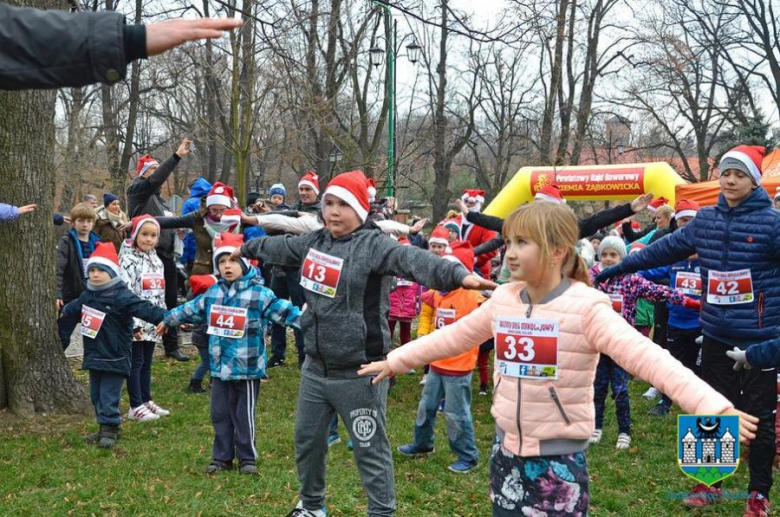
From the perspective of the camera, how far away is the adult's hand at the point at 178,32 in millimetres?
1835

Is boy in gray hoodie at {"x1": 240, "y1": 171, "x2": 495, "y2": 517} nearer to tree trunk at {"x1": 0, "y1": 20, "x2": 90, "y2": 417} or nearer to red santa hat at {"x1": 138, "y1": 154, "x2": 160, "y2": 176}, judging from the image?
tree trunk at {"x1": 0, "y1": 20, "x2": 90, "y2": 417}

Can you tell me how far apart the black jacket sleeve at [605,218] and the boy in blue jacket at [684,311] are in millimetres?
1467

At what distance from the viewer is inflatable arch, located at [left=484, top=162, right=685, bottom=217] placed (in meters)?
17.4

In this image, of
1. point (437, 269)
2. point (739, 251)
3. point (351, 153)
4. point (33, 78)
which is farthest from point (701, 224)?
point (351, 153)

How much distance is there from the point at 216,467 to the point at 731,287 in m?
3.98

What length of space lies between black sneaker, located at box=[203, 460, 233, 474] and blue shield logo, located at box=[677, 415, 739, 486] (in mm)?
3819

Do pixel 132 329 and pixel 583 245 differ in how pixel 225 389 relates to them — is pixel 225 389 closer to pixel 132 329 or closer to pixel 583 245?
pixel 132 329

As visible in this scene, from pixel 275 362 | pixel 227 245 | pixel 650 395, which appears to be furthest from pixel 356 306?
pixel 275 362

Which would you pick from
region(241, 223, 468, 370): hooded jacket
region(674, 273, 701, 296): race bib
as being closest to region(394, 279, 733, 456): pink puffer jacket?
region(241, 223, 468, 370): hooded jacket

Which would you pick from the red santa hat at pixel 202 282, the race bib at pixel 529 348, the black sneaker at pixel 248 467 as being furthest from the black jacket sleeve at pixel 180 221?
the race bib at pixel 529 348

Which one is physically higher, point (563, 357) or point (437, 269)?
point (437, 269)

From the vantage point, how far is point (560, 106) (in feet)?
105

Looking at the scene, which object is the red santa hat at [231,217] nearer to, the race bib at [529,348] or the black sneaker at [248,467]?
the black sneaker at [248,467]

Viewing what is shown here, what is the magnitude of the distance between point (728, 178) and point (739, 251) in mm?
486
